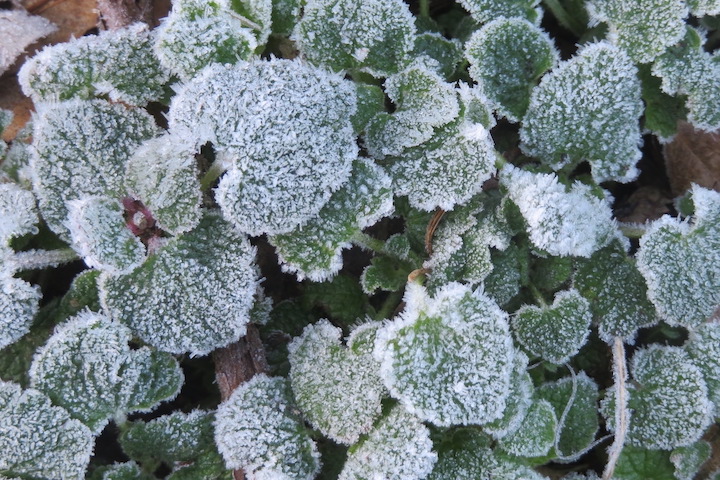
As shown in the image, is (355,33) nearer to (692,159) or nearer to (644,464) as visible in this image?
(692,159)

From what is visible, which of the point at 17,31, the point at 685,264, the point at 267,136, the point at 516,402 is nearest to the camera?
the point at 267,136

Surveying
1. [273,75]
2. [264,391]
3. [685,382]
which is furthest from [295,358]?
[685,382]

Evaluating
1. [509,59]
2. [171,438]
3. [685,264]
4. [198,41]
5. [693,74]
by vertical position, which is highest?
[693,74]

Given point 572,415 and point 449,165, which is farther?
point 572,415

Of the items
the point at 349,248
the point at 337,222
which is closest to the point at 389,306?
the point at 349,248

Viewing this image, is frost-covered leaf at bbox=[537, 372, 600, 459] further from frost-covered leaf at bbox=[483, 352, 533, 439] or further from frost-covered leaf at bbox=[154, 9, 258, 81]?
frost-covered leaf at bbox=[154, 9, 258, 81]

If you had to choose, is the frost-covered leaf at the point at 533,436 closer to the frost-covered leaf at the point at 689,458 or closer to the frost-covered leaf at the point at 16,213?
the frost-covered leaf at the point at 689,458

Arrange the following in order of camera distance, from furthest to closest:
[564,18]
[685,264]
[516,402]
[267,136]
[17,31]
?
[564,18], [17,31], [685,264], [516,402], [267,136]
